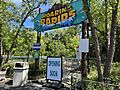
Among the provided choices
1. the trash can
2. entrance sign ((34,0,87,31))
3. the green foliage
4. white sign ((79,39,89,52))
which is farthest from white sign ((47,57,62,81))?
the green foliage

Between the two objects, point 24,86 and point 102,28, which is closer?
point 24,86

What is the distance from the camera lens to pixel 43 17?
1764 cm

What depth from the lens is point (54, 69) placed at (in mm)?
12984

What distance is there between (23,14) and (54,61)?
16.9ft

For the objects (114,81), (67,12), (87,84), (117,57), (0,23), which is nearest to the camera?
(87,84)

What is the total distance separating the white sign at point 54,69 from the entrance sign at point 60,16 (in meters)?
2.42

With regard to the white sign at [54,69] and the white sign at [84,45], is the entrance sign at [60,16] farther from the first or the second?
the white sign at [84,45]

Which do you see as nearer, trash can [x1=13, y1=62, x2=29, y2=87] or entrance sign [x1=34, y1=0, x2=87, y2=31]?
trash can [x1=13, y1=62, x2=29, y2=87]

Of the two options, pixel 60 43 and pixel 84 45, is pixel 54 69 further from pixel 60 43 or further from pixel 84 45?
pixel 60 43

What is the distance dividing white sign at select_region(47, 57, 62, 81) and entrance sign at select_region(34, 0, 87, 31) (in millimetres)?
2425

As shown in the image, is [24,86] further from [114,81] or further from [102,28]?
[102,28]

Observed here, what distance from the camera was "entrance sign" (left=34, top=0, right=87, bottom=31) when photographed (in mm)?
13642

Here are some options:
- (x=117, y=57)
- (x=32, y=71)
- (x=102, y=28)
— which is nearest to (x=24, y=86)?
(x=32, y=71)

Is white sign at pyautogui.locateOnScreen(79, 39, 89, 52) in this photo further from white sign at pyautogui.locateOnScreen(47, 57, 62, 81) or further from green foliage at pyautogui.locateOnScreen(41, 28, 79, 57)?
green foliage at pyautogui.locateOnScreen(41, 28, 79, 57)
